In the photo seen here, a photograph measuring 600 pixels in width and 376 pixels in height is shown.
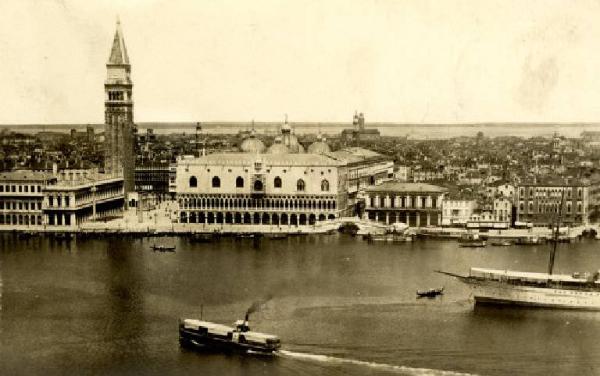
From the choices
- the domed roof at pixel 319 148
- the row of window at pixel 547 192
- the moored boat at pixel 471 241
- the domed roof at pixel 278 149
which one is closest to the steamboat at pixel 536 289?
the moored boat at pixel 471 241

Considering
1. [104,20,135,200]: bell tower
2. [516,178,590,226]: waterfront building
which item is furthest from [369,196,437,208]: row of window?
[104,20,135,200]: bell tower

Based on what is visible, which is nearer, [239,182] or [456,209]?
[456,209]

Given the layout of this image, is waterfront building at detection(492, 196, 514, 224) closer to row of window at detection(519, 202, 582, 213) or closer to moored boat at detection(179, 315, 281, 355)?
row of window at detection(519, 202, 582, 213)

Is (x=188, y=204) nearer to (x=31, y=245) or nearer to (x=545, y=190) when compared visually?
(x=31, y=245)

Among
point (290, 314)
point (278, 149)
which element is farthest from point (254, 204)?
point (290, 314)

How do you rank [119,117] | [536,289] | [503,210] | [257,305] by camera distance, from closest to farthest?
[257,305]
[536,289]
[503,210]
[119,117]

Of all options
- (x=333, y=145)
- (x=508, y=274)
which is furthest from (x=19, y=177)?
(x=333, y=145)

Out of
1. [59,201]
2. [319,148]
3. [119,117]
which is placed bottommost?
[59,201]

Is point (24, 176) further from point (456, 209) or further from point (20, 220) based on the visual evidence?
point (456, 209)
